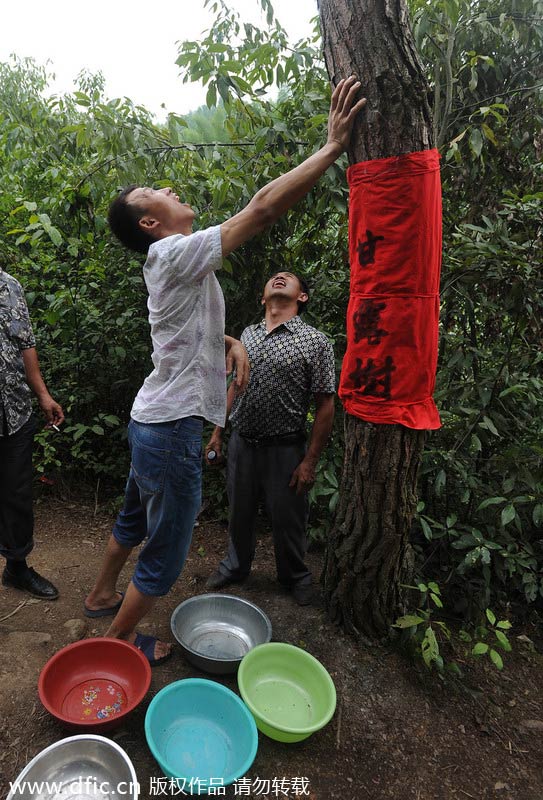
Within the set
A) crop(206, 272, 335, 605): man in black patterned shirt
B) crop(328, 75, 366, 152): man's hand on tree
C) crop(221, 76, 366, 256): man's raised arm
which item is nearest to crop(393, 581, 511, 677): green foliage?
crop(206, 272, 335, 605): man in black patterned shirt

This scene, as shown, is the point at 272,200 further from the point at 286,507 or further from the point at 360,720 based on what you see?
the point at 360,720

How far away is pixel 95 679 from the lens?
179 centimetres

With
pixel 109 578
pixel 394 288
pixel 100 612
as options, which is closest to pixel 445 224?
pixel 394 288

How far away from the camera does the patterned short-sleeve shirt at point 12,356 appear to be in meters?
2.08

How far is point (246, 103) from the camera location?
8.30ft

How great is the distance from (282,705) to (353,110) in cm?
227

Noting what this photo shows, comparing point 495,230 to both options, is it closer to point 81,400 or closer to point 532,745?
point 532,745

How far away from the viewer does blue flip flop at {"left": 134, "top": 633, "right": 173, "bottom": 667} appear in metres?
1.92

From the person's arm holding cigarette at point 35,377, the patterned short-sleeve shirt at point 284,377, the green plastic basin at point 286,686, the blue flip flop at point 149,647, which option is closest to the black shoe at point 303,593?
the green plastic basin at point 286,686

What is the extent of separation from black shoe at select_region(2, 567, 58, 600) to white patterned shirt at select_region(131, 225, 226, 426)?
1.36 meters

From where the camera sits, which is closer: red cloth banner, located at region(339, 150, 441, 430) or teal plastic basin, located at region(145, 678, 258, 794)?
teal plastic basin, located at region(145, 678, 258, 794)

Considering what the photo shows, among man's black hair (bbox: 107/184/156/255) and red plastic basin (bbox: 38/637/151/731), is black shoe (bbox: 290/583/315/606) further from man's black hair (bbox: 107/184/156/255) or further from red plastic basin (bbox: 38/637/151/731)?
man's black hair (bbox: 107/184/156/255)

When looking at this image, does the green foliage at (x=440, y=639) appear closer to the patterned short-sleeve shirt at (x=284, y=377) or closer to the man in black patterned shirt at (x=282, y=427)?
the man in black patterned shirt at (x=282, y=427)

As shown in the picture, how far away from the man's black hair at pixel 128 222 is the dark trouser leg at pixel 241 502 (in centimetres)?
111
